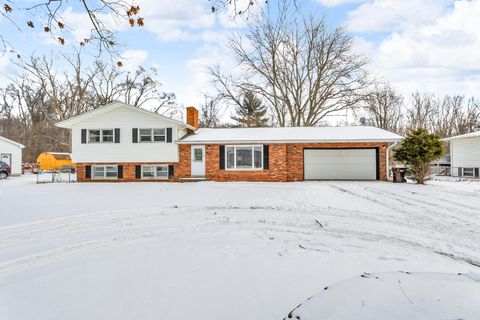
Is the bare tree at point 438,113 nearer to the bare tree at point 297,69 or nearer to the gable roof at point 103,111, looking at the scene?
the bare tree at point 297,69

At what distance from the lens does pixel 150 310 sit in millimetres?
2645

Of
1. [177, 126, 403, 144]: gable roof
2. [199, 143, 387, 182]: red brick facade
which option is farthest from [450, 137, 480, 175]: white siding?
[199, 143, 387, 182]: red brick facade

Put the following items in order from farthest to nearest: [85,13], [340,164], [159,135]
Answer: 1. [159,135]
2. [340,164]
3. [85,13]

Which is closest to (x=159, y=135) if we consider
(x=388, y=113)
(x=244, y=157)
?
(x=244, y=157)

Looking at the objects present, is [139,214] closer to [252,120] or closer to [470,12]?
[470,12]

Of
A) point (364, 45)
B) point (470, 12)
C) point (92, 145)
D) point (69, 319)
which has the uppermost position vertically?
point (364, 45)

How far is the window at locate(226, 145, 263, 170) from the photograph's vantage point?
15266mm

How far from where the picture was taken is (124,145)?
16031 mm

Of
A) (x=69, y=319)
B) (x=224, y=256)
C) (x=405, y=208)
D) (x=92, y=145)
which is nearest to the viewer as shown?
(x=69, y=319)

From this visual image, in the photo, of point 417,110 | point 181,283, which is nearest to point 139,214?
point 181,283

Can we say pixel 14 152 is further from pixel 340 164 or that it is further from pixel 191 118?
pixel 340 164

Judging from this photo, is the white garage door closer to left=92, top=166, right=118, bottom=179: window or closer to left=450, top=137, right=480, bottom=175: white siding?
left=450, top=137, right=480, bottom=175: white siding

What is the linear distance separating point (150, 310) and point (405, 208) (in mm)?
7417

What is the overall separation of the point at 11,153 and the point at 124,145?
1338cm
